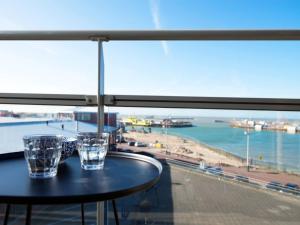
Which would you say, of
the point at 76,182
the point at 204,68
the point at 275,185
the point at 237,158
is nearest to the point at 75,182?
the point at 76,182

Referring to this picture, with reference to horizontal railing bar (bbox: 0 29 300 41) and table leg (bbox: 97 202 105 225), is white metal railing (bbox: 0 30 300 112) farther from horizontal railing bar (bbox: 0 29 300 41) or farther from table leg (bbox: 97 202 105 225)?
table leg (bbox: 97 202 105 225)

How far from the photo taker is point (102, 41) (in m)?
1.90

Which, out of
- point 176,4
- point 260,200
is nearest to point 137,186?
point 260,200

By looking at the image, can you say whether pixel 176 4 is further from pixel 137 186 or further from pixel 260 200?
pixel 137 186

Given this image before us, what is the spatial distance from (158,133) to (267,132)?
773mm

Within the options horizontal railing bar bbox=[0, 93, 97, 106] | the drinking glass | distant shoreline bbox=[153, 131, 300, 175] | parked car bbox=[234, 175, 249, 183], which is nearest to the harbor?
distant shoreline bbox=[153, 131, 300, 175]

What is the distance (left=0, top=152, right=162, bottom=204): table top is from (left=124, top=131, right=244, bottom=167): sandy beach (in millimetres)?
699

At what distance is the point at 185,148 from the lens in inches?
79.5

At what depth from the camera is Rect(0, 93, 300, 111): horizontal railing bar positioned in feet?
5.90

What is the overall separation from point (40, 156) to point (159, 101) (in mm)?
997

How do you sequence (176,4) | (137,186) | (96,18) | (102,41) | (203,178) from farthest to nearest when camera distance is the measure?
1. (176,4)
2. (96,18)
3. (203,178)
4. (102,41)
5. (137,186)

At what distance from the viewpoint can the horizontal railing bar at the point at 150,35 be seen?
1.74m

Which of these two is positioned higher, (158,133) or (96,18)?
(96,18)

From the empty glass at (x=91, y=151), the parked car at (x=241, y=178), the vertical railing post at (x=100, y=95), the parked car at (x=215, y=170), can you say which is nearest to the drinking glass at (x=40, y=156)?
the empty glass at (x=91, y=151)
